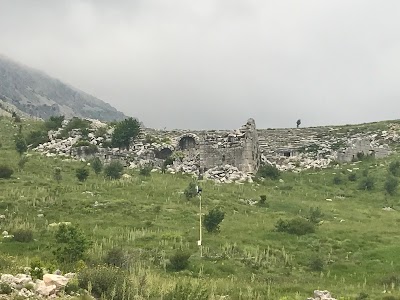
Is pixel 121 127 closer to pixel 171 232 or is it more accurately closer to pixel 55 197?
pixel 55 197

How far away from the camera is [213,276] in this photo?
22500 mm

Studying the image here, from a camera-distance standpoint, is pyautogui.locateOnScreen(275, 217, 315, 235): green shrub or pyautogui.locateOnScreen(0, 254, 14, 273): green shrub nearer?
pyautogui.locateOnScreen(0, 254, 14, 273): green shrub

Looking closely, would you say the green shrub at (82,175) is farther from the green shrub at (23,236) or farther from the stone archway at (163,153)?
the stone archway at (163,153)

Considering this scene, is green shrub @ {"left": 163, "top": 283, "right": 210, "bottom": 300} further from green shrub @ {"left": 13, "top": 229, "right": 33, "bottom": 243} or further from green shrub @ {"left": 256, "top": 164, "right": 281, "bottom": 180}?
green shrub @ {"left": 256, "top": 164, "right": 281, "bottom": 180}

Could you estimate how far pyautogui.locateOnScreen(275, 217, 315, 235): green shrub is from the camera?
30.7 m

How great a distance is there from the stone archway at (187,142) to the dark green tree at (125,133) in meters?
6.36

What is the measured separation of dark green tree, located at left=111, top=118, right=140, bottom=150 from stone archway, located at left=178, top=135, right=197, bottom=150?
20.9 ft

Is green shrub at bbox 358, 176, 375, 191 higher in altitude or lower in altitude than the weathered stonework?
lower

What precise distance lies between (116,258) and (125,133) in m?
41.9

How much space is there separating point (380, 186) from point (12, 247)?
36.7m

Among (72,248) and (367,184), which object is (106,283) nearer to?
(72,248)

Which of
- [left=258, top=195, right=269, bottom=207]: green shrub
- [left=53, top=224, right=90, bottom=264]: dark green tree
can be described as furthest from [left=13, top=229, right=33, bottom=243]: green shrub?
[left=258, top=195, right=269, bottom=207]: green shrub

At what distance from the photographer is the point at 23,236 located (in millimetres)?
25125

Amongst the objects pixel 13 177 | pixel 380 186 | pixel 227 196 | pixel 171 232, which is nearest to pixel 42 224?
pixel 171 232
